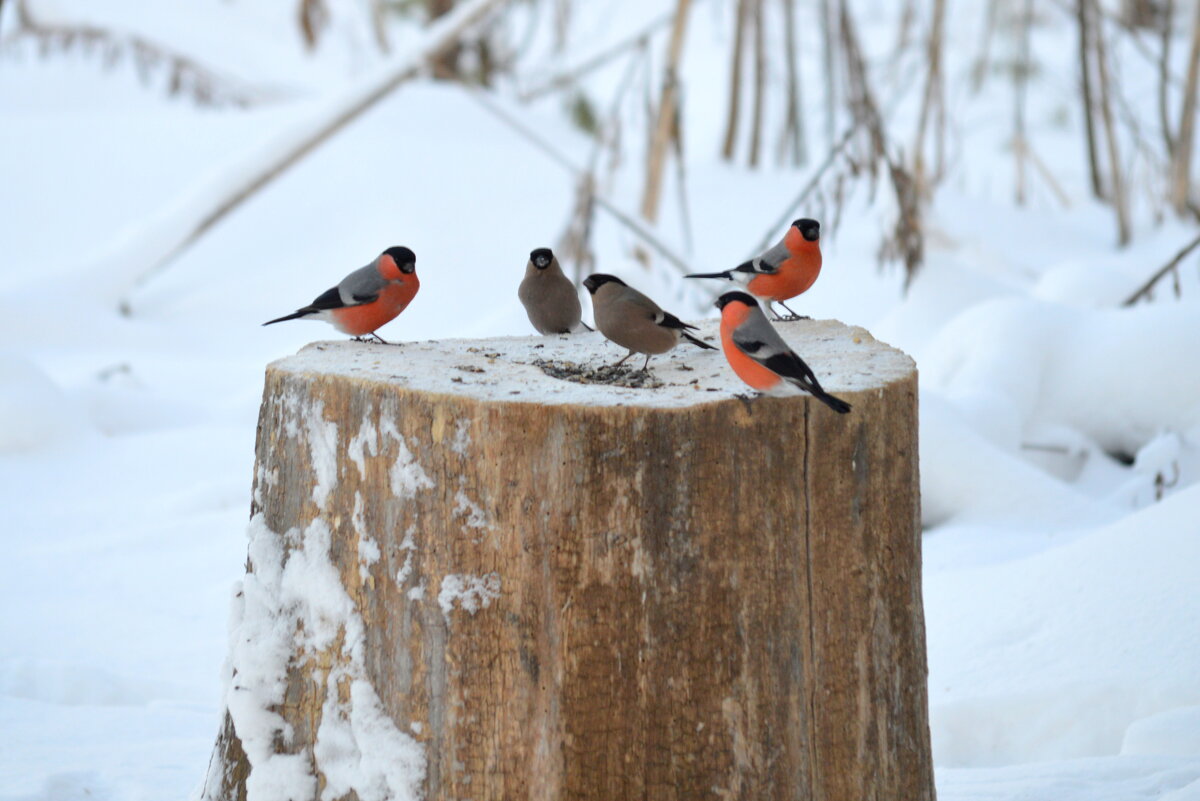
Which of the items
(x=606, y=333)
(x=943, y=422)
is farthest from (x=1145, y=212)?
(x=606, y=333)

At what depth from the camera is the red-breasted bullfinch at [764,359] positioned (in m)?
1.62

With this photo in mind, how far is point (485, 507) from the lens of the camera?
1650mm

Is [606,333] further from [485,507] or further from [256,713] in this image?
[256,713]

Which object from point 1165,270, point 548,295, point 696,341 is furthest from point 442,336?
point 696,341

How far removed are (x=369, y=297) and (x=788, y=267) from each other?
0.77m

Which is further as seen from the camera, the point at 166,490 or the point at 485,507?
the point at 166,490

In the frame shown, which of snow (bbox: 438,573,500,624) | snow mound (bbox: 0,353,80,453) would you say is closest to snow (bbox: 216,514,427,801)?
snow (bbox: 438,573,500,624)

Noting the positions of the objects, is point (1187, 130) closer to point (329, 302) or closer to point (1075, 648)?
point (1075, 648)

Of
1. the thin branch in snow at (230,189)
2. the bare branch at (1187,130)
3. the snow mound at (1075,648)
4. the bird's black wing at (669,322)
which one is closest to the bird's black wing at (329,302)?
the bird's black wing at (669,322)

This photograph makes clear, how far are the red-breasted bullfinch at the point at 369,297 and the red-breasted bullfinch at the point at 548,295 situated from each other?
22 centimetres

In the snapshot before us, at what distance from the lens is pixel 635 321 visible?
6.45 ft

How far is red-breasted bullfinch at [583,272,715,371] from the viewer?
1.97 metres

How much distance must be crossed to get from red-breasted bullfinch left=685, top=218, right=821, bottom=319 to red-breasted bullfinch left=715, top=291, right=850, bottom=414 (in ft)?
1.87

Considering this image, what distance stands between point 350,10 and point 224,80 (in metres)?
5.13
